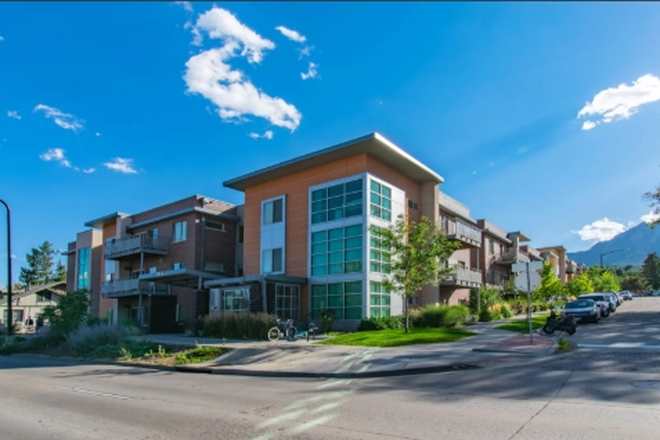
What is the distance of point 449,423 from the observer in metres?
7.46

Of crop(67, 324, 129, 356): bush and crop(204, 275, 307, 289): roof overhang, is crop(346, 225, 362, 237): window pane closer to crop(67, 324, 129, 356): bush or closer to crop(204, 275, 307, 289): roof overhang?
crop(204, 275, 307, 289): roof overhang

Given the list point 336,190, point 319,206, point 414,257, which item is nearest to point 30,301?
point 319,206

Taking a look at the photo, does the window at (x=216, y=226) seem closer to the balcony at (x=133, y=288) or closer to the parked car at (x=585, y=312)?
the balcony at (x=133, y=288)

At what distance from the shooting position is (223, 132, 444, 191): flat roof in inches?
1104

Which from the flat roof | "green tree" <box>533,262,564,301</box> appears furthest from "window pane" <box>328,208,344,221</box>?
"green tree" <box>533,262,564,301</box>

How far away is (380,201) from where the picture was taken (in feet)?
97.2

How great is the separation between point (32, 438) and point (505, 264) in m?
49.4

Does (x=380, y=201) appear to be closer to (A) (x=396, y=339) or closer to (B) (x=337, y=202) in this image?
(B) (x=337, y=202)

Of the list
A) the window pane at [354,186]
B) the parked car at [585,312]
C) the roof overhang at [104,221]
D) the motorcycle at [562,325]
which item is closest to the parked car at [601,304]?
the parked car at [585,312]

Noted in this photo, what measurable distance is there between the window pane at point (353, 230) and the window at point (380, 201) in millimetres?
1119

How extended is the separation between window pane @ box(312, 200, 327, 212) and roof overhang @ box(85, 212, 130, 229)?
19464 mm

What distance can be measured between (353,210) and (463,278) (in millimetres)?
11509

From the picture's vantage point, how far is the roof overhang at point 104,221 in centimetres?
4197

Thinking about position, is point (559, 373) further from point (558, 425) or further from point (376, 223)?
point (376, 223)
